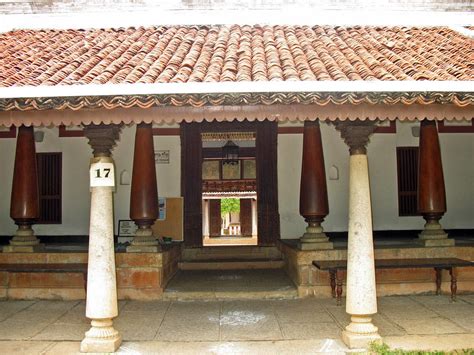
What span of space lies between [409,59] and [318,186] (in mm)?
3183

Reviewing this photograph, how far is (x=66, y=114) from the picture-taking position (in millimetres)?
5230

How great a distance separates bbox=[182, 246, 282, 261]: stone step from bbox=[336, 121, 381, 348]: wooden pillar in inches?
188

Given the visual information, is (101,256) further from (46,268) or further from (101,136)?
(46,268)

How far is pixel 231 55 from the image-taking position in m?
6.26

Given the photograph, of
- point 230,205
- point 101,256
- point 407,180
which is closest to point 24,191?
point 101,256

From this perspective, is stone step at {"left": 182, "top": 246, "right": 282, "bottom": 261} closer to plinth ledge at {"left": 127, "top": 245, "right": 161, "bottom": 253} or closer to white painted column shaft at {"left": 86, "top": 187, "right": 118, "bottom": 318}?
plinth ledge at {"left": 127, "top": 245, "right": 161, "bottom": 253}

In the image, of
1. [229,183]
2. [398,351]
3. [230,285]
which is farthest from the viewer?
[229,183]

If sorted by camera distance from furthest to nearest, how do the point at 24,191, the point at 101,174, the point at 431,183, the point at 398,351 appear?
the point at 24,191 → the point at 431,183 → the point at 101,174 → the point at 398,351

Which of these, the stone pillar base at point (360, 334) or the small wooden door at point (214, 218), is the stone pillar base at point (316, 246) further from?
the small wooden door at point (214, 218)

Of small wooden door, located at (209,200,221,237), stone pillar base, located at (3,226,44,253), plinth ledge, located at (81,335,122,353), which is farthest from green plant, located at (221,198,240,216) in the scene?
plinth ledge, located at (81,335,122,353)

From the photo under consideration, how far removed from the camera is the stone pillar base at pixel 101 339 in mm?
5500

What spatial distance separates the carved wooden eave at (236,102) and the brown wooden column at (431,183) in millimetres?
3618

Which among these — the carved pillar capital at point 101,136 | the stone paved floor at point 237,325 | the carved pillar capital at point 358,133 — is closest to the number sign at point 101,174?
the carved pillar capital at point 101,136

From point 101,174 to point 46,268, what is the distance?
2.95 metres
